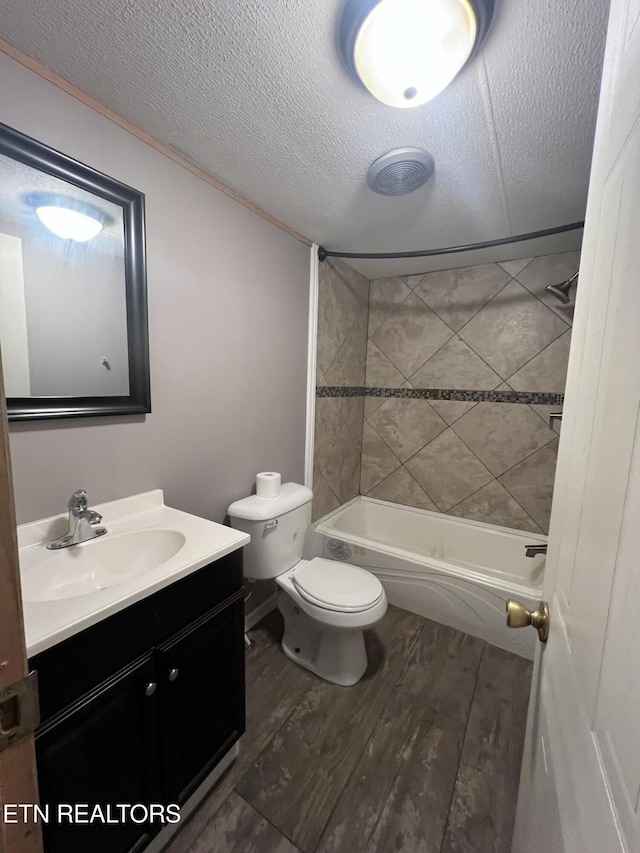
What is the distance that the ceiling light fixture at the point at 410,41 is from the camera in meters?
0.79

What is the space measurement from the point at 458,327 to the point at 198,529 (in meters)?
2.12

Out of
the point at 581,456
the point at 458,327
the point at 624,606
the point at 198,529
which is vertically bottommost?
the point at 198,529

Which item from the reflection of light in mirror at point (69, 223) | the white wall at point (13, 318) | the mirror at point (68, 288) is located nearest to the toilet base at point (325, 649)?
the mirror at point (68, 288)

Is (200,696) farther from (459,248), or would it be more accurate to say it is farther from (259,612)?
Result: (459,248)

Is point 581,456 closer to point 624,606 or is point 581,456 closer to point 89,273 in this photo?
point 624,606

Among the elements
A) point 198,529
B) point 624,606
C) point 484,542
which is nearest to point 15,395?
point 198,529

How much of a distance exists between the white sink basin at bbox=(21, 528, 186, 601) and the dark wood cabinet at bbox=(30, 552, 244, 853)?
8.9 inches

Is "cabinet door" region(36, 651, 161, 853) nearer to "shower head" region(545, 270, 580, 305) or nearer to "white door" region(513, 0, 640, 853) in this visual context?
"white door" region(513, 0, 640, 853)

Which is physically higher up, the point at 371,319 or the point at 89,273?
the point at 371,319

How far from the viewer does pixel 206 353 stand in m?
1.47

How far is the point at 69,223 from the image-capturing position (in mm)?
1033

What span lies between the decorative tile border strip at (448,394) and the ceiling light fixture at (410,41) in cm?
142

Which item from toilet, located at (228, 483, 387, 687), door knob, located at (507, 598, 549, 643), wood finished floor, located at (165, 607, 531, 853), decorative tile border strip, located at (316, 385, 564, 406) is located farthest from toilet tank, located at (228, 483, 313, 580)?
door knob, located at (507, 598, 549, 643)

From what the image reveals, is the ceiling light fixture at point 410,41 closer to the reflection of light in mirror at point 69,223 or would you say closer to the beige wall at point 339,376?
the reflection of light in mirror at point 69,223
